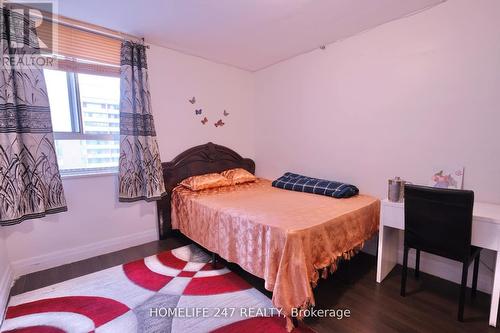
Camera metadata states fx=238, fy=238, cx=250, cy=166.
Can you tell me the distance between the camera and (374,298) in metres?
1.85

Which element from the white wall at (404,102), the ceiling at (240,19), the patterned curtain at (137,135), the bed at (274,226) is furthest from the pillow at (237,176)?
the ceiling at (240,19)

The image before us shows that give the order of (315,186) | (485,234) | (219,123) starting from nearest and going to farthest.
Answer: (485,234) < (315,186) < (219,123)

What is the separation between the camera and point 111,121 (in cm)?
259

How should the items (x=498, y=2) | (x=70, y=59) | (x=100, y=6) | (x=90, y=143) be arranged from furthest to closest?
(x=90, y=143) < (x=70, y=59) < (x=100, y=6) < (x=498, y=2)

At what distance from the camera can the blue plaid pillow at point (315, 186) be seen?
2500 mm

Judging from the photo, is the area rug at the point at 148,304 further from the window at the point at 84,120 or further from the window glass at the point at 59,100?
the window glass at the point at 59,100

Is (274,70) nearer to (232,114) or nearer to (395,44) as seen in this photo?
(232,114)

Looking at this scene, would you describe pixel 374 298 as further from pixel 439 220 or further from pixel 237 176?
pixel 237 176

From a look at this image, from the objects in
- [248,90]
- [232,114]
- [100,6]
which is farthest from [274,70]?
[100,6]

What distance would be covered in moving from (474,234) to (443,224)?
23 centimetres

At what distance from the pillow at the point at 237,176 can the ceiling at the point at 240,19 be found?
1.58 metres

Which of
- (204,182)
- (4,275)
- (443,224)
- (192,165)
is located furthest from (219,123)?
(443,224)

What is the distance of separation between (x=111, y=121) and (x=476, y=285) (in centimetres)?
366

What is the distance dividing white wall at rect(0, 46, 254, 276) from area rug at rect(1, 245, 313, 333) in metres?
0.43
